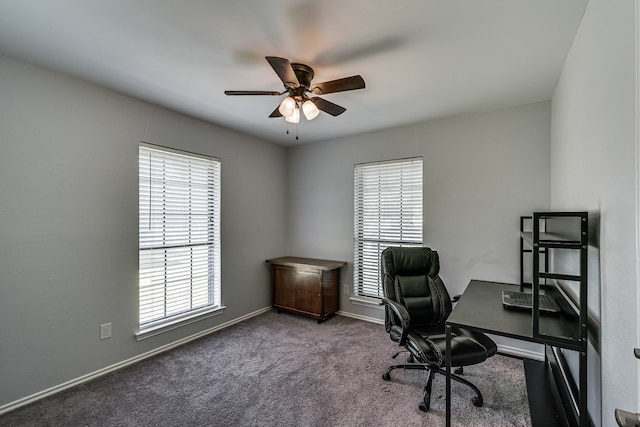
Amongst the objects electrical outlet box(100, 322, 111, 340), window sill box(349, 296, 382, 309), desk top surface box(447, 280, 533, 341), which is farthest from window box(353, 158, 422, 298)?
electrical outlet box(100, 322, 111, 340)

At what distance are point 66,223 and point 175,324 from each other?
138cm

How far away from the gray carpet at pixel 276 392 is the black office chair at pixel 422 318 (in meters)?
0.15

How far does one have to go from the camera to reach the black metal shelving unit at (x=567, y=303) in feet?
4.41

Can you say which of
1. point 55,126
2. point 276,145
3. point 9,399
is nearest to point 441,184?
point 276,145

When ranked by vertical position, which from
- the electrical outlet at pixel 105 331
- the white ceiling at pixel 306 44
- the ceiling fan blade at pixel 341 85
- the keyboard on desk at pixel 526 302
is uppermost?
the white ceiling at pixel 306 44

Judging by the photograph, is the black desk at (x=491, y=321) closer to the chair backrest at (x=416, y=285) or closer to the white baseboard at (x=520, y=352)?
the chair backrest at (x=416, y=285)

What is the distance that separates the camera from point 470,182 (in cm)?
307

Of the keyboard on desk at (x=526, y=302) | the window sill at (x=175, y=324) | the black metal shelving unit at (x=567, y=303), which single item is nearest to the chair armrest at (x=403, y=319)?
the keyboard on desk at (x=526, y=302)

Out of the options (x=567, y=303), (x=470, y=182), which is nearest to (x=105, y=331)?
(x=567, y=303)

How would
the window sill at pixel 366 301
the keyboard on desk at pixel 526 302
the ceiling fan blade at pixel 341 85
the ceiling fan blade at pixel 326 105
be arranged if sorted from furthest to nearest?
the window sill at pixel 366 301
the ceiling fan blade at pixel 326 105
the ceiling fan blade at pixel 341 85
the keyboard on desk at pixel 526 302

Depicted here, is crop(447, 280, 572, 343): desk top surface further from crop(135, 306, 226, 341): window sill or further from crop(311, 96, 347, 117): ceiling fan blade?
crop(135, 306, 226, 341): window sill

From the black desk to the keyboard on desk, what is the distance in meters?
0.05

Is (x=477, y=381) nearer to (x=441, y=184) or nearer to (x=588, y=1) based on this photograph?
(x=441, y=184)

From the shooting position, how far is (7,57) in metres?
1.98
